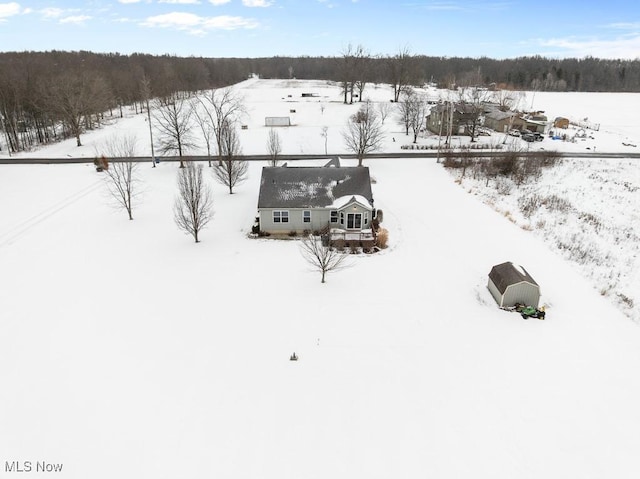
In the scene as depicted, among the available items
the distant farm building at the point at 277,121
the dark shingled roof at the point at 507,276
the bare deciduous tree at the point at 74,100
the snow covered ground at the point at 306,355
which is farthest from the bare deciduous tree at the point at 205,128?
the dark shingled roof at the point at 507,276

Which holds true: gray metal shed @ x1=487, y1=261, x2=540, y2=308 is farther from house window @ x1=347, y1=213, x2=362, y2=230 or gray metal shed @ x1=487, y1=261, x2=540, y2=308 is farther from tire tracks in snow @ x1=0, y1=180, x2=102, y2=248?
tire tracks in snow @ x1=0, y1=180, x2=102, y2=248

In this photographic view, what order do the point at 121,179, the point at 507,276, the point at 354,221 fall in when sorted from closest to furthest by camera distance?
1. the point at 507,276
2. the point at 354,221
3. the point at 121,179

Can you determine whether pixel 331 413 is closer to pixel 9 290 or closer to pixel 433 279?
pixel 433 279

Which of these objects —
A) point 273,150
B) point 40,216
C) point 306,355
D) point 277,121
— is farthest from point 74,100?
point 306,355

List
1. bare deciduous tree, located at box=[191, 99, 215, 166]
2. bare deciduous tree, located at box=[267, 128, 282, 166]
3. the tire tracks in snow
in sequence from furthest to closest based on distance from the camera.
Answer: bare deciduous tree, located at box=[191, 99, 215, 166] < bare deciduous tree, located at box=[267, 128, 282, 166] < the tire tracks in snow

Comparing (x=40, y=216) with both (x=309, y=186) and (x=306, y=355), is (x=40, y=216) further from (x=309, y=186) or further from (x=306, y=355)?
(x=306, y=355)

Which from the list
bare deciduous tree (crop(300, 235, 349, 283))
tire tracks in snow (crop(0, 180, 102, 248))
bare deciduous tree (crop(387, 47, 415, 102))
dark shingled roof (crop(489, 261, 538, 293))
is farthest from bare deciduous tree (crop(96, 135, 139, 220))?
bare deciduous tree (crop(387, 47, 415, 102))
